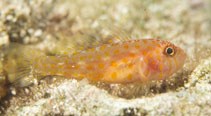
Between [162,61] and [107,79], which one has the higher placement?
[162,61]

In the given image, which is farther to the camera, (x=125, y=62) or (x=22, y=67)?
(x=22, y=67)

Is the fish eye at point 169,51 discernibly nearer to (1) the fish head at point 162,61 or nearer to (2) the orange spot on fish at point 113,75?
(1) the fish head at point 162,61

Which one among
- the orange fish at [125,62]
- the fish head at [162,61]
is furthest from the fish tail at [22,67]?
the fish head at [162,61]

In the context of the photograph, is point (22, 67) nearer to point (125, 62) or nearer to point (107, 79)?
point (107, 79)

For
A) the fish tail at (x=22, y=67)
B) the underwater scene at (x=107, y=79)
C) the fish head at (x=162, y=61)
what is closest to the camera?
the underwater scene at (x=107, y=79)

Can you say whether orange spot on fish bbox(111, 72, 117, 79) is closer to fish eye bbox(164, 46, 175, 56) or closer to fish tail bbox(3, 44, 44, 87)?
fish eye bbox(164, 46, 175, 56)

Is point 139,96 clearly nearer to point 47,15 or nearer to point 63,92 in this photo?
point 63,92

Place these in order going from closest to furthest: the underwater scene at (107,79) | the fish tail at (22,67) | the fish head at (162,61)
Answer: the underwater scene at (107,79)
the fish head at (162,61)
the fish tail at (22,67)

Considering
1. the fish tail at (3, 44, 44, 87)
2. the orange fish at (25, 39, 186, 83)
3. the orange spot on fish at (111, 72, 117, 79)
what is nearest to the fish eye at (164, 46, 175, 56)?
the orange fish at (25, 39, 186, 83)

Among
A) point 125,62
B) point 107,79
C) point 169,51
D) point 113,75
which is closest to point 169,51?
point 169,51
